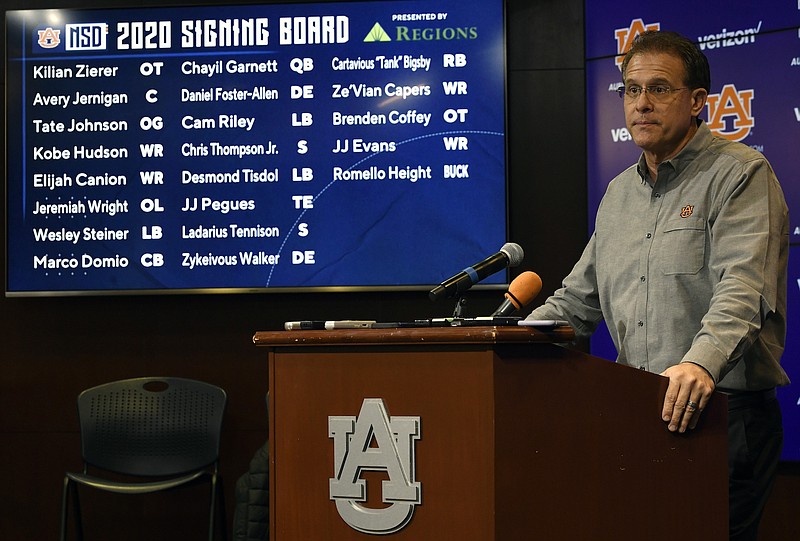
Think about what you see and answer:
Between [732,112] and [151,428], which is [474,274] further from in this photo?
[151,428]

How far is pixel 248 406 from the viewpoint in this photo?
14.5 ft

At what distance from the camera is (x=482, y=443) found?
5.32 ft

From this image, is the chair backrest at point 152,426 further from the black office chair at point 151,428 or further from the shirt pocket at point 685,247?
the shirt pocket at point 685,247

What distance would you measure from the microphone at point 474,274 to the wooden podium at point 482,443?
0.31 meters

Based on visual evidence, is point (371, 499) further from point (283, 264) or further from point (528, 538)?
point (283, 264)

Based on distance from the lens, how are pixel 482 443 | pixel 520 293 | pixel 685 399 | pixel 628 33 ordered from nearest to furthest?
pixel 482 443, pixel 685 399, pixel 520 293, pixel 628 33

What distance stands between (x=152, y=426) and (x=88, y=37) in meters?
1.83

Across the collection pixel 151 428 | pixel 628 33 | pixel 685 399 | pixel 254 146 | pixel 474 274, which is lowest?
pixel 151 428

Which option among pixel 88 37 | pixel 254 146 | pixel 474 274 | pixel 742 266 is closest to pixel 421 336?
pixel 474 274

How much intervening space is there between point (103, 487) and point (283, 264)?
3.97ft

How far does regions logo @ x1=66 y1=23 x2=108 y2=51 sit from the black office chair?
1.56 metres

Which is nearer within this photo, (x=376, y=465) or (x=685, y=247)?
(x=376, y=465)

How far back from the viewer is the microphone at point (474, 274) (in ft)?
6.61

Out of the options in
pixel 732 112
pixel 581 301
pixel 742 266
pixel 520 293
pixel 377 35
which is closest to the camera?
pixel 742 266
